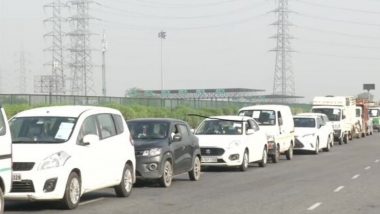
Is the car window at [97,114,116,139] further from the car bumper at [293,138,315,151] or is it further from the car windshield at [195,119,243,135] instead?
the car bumper at [293,138,315,151]

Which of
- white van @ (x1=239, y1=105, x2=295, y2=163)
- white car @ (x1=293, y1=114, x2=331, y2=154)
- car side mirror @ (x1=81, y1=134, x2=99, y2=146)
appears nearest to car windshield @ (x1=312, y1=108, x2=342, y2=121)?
white car @ (x1=293, y1=114, x2=331, y2=154)

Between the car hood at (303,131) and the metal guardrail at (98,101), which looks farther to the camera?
the metal guardrail at (98,101)

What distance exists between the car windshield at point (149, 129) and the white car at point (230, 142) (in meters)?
4.49

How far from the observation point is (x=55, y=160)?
506 inches

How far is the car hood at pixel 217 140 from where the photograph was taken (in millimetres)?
22844

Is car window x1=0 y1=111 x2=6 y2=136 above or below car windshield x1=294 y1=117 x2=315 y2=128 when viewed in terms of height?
above

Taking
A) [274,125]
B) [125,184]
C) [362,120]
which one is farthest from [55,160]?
[362,120]

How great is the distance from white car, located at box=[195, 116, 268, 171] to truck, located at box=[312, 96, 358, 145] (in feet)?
61.5

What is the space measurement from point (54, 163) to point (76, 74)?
63.7 meters

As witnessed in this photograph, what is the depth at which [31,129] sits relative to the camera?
13.7 metres

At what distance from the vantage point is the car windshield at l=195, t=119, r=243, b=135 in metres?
23.8

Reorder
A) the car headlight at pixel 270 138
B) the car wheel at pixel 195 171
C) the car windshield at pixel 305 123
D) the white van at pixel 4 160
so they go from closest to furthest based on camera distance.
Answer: the white van at pixel 4 160, the car wheel at pixel 195 171, the car headlight at pixel 270 138, the car windshield at pixel 305 123

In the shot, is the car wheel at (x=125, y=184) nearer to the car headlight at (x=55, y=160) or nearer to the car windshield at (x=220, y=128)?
the car headlight at (x=55, y=160)

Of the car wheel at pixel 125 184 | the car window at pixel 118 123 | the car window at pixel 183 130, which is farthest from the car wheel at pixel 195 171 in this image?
the car window at pixel 118 123
